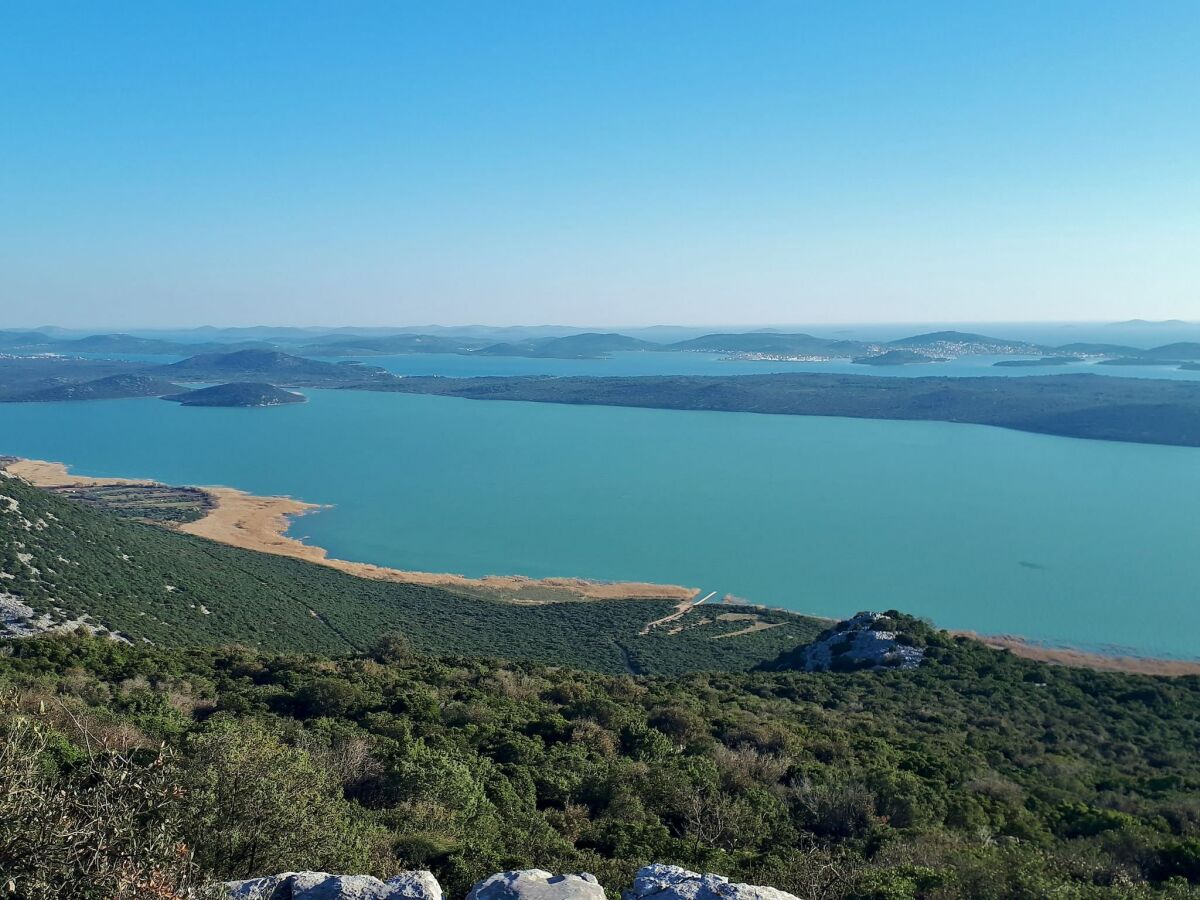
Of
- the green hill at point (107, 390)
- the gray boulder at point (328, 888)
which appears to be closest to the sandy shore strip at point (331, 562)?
the gray boulder at point (328, 888)

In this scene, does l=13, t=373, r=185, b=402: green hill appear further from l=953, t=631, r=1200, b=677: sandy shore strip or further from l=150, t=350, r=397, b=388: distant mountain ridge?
l=953, t=631, r=1200, b=677: sandy shore strip

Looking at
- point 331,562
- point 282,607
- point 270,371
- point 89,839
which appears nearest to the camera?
point 89,839

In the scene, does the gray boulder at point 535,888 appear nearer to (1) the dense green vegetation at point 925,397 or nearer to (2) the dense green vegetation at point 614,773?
(2) the dense green vegetation at point 614,773

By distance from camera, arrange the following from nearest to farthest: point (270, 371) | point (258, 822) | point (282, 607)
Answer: point (258, 822), point (282, 607), point (270, 371)

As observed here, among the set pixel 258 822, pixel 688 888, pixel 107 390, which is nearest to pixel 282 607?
pixel 258 822

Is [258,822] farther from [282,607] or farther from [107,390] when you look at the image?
[107,390]

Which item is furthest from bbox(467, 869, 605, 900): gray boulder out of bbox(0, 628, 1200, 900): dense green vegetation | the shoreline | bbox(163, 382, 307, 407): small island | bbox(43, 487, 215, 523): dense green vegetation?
bbox(163, 382, 307, 407): small island
